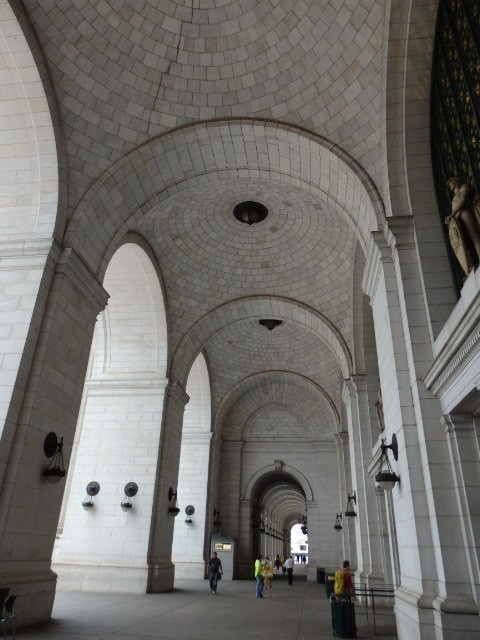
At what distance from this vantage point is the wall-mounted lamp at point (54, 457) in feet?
26.3

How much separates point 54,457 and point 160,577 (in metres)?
6.80

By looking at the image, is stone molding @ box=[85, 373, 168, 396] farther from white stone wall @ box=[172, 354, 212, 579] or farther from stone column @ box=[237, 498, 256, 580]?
stone column @ box=[237, 498, 256, 580]

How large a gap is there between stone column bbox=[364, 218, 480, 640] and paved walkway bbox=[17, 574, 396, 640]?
214 cm

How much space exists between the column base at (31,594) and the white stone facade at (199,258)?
0.04 m

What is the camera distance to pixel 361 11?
8000mm

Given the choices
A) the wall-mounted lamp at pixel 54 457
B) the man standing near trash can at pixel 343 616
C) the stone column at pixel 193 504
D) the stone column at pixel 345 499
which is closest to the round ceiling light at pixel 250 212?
the wall-mounted lamp at pixel 54 457

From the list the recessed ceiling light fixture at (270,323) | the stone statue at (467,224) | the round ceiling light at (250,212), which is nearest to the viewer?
the stone statue at (467,224)

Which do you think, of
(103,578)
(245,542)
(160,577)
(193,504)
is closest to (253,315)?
(193,504)

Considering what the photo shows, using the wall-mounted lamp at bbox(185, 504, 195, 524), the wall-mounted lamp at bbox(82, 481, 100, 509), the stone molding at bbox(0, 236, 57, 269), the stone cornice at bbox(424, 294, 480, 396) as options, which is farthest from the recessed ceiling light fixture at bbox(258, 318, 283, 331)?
the stone cornice at bbox(424, 294, 480, 396)

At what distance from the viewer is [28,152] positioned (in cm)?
910

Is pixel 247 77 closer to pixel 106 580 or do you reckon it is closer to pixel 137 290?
pixel 137 290

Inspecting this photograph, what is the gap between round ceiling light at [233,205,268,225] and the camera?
44.3 ft

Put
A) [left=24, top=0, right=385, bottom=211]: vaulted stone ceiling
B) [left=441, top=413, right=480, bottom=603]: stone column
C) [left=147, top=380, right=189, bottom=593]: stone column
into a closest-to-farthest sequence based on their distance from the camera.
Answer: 1. [left=441, top=413, right=480, bottom=603]: stone column
2. [left=24, top=0, right=385, bottom=211]: vaulted stone ceiling
3. [left=147, top=380, right=189, bottom=593]: stone column

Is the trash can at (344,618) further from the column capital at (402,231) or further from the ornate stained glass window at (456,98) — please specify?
the column capital at (402,231)
